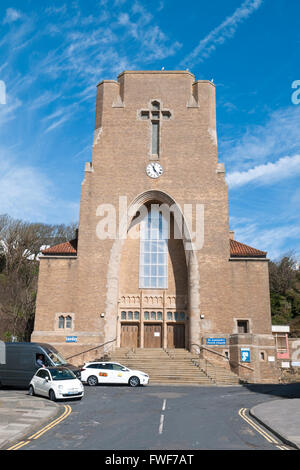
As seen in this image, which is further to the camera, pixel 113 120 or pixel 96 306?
pixel 113 120

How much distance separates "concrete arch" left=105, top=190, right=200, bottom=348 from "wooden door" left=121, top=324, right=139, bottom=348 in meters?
1.03

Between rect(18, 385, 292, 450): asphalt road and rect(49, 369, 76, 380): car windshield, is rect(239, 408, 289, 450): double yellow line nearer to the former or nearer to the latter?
rect(18, 385, 292, 450): asphalt road

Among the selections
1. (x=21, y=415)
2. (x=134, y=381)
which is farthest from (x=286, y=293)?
(x=21, y=415)

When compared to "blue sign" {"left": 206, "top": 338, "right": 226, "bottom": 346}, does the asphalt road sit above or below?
below

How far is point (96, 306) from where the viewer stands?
3058 centimetres

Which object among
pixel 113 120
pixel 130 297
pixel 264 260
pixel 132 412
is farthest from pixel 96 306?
pixel 132 412

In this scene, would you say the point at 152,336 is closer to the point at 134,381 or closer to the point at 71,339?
the point at 71,339

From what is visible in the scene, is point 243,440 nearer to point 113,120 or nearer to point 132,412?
point 132,412

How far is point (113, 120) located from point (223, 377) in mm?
21582

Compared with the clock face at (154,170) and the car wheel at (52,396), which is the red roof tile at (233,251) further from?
the car wheel at (52,396)

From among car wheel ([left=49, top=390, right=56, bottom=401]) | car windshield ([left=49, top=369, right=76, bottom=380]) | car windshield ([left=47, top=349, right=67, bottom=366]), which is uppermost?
car windshield ([left=47, top=349, right=67, bottom=366])

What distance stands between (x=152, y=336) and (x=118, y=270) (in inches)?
232

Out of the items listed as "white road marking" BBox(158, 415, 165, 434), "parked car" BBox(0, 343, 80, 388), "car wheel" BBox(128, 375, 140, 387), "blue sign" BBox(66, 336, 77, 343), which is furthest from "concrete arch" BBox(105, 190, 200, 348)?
"white road marking" BBox(158, 415, 165, 434)

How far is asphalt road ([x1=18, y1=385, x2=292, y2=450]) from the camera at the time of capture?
29.3 ft
